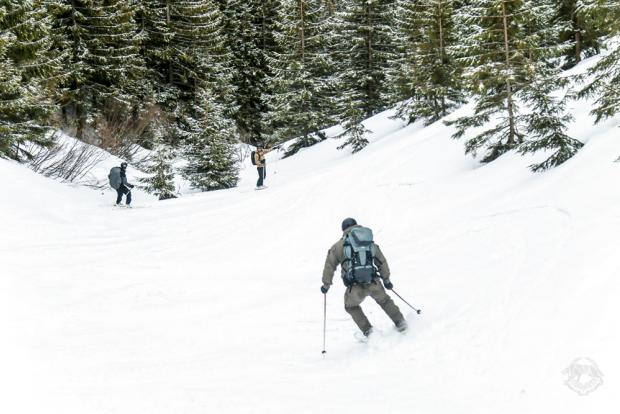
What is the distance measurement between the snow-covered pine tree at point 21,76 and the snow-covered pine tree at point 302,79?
12136 millimetres

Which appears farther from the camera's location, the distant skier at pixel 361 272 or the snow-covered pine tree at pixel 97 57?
the snow-covered pine tree at pixel 97 57

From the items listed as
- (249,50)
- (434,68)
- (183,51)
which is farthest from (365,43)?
(183,51)

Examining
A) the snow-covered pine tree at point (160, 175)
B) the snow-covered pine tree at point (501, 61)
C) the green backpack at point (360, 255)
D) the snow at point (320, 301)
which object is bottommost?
the snow-covered pine tree at point (160, 175)

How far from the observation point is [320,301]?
901 cm

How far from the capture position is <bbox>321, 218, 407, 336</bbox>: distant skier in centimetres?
675

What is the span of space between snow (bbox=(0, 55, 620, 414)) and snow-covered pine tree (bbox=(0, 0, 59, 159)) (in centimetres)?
354

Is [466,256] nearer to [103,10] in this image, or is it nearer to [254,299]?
[254,299]

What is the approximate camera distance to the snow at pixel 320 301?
5.10 meters

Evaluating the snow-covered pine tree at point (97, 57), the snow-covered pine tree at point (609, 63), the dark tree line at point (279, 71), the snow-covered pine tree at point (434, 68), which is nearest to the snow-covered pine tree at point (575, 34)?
the dark tree line at point (279, 71)

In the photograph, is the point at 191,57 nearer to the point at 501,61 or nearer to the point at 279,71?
the point at 279,71

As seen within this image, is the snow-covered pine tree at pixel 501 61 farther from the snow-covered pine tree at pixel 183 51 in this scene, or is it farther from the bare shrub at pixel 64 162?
the snow-covered pine tree at pixel 183 51

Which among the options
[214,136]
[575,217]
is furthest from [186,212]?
[575,217]

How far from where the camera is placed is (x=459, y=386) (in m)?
5.20

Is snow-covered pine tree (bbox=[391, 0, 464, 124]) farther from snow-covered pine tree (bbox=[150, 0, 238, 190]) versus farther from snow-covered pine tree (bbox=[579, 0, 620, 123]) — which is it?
snow-covered pine tree (bbox=[150, 0, 238, 190])
